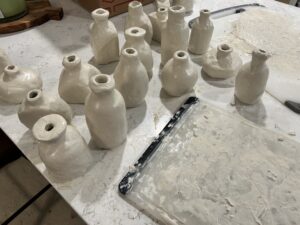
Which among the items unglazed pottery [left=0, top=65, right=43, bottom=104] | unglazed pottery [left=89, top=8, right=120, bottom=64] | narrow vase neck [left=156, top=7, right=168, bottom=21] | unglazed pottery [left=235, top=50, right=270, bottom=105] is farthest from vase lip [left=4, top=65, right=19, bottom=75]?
unglazed pottery [left=235, top=50, right=270, bottom=105]

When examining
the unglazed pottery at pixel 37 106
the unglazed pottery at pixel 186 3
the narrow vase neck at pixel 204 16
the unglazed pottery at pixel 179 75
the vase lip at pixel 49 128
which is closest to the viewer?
the vase lip at pixel 49 128

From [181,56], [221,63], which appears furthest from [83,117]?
[221,63]

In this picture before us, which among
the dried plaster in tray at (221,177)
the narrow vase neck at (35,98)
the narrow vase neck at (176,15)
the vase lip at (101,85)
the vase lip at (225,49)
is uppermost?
the narrow vase neck at (176,15)

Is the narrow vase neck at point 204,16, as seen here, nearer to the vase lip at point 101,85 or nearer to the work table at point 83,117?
the work table at point 83,117

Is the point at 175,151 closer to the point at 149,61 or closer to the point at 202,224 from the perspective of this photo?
the point at 202,224

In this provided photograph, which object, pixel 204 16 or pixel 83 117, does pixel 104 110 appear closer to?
pixel 83 117

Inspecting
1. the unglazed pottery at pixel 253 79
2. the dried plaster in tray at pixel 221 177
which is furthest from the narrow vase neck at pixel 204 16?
the dried plaster in tray at pixel 221 177

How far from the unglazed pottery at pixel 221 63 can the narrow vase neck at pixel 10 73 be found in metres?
0.54

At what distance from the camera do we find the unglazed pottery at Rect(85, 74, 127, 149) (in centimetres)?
57

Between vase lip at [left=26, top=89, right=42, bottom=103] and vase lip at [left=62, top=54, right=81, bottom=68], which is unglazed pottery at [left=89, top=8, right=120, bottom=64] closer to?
vase lip at [left=62, top=54, right=81, bottom=68]

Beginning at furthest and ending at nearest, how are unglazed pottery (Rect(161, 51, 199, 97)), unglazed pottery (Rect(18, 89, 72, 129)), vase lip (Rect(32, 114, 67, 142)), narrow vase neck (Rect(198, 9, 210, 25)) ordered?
narrow vase neck (Rect(198, 9, 210, 25)) < unglazed pottery (Rect(161, 51, 199, 97)) < unglazed pottery (Rect(18, 89, 72, 129)) < vase lip (Rect(32, 114, 67, 142))

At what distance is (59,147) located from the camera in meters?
0.55

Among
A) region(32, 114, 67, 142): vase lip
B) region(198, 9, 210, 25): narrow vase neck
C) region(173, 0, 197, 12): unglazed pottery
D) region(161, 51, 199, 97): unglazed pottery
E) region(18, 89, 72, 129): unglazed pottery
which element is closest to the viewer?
region(32, 114, 67, 142): vase lip

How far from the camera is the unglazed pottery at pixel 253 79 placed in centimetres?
70
